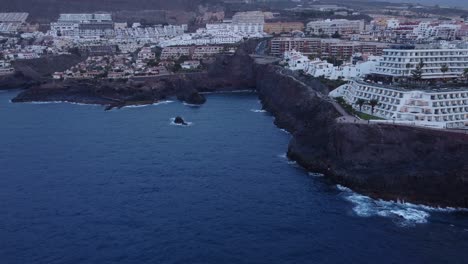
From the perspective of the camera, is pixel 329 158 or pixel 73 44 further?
pixel 73 44

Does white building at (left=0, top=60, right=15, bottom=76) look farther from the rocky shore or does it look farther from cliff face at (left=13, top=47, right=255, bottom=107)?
the rocky shore

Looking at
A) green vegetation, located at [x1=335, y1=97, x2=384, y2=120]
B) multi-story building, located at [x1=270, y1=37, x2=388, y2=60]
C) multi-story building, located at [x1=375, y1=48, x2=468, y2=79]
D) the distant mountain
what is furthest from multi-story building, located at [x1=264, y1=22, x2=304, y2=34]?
green vegetation, located at [x1=335, y1=97, x2=384, y2=120]

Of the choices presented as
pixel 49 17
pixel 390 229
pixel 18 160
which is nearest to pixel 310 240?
pixel 390 229

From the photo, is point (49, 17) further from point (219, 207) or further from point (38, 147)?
point (219, 207)

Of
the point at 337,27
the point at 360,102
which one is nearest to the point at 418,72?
the point at 360,102

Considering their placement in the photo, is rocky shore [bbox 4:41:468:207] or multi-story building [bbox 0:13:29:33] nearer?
rocky shore [bbox 4:41:468:207]
